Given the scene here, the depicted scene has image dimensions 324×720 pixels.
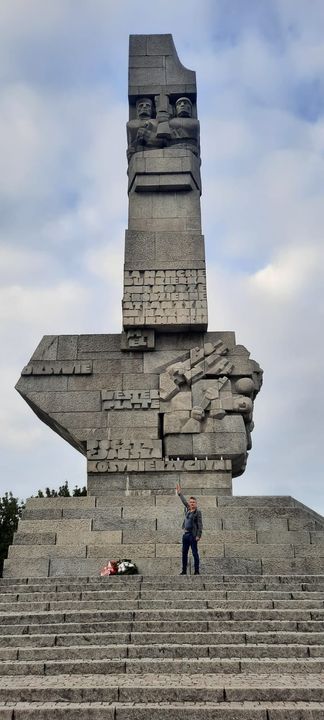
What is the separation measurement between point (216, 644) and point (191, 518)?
11.8 ft

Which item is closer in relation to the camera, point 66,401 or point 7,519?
point 66,401

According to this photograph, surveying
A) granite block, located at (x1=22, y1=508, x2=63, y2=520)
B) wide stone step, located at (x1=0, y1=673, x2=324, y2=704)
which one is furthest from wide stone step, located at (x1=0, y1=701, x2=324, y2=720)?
granite block, located at (x1=22, y1=508, x2=63, y2=520)

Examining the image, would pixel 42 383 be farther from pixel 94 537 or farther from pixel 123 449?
pixel 94 537

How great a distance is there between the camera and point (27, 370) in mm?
14242

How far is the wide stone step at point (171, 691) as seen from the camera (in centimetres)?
502

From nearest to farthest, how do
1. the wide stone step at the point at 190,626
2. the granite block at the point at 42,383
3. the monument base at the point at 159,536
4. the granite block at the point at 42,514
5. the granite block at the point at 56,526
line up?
the wide stone step at the point at 190,626 → the monument base at the point at 159,536 → the granite block at the point at 56,526 → the granite block at the point at 42,514 → the granite block at the point at 42,383

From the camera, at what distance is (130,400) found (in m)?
13.9

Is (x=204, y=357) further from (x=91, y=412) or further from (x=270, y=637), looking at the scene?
(x=270, y=637)

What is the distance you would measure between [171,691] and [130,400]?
9016 mm

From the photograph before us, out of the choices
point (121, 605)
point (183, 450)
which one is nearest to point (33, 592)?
point (121, 605)

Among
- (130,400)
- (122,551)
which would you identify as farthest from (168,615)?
(130,400)

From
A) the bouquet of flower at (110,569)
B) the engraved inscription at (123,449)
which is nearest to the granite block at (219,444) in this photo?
the engraved inscription at (123,449)

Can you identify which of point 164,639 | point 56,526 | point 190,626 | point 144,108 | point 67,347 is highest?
point 144,108

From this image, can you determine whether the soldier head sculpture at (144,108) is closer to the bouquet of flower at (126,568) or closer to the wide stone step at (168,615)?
the bouquet of flower at (126,568)
